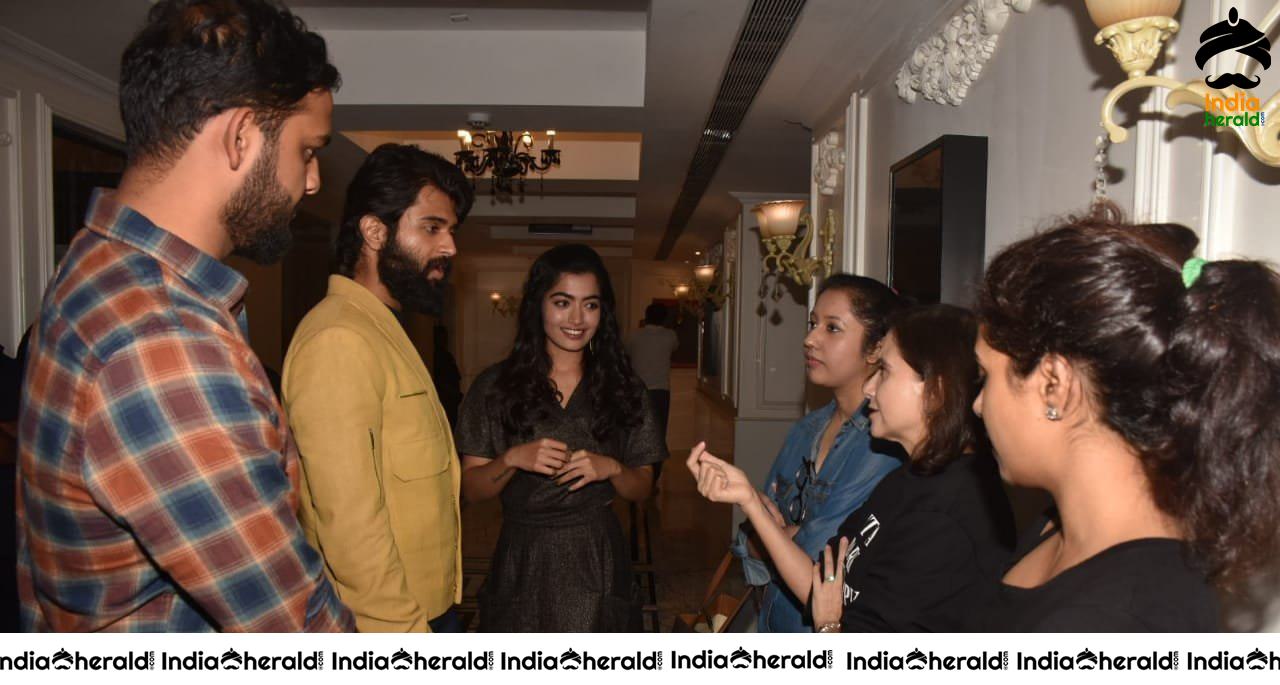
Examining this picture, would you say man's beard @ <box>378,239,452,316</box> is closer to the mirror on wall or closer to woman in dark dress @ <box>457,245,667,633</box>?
woman in dark dress @ <box>457,245,667,633</box>

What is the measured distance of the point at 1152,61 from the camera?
1296 mm

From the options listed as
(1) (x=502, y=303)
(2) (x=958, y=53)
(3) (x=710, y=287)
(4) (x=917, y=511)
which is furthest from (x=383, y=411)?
(1) (x=502, y=303)

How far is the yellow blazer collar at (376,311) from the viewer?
1630mm

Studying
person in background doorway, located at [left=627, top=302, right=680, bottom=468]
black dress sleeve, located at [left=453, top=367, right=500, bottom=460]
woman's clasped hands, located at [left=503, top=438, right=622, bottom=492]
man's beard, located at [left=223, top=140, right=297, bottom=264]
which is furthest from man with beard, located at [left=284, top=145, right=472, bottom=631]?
person in background doorway, located at [left=627, top=302, right=680, bottom=468]

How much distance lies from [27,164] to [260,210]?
350 cm

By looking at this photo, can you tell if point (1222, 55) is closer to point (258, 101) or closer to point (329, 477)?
point (258, 101)

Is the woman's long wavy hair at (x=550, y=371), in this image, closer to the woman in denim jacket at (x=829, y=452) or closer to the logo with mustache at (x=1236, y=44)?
the woman in denim jacket at (x=829, y=452)

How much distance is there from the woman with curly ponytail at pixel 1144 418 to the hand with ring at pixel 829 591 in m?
0.55

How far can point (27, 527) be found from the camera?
944mm

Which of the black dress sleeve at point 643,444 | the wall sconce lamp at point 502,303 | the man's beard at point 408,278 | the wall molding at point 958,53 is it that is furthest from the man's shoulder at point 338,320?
the wall sconce lamp at point 502,303

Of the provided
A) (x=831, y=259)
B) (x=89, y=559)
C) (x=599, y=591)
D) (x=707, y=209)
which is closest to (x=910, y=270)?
(x=599, y=591)

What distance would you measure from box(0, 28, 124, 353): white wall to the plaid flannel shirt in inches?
129

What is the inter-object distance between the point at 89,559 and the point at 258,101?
588mm

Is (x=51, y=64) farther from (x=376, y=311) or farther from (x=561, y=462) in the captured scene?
(x=561, y=462)
